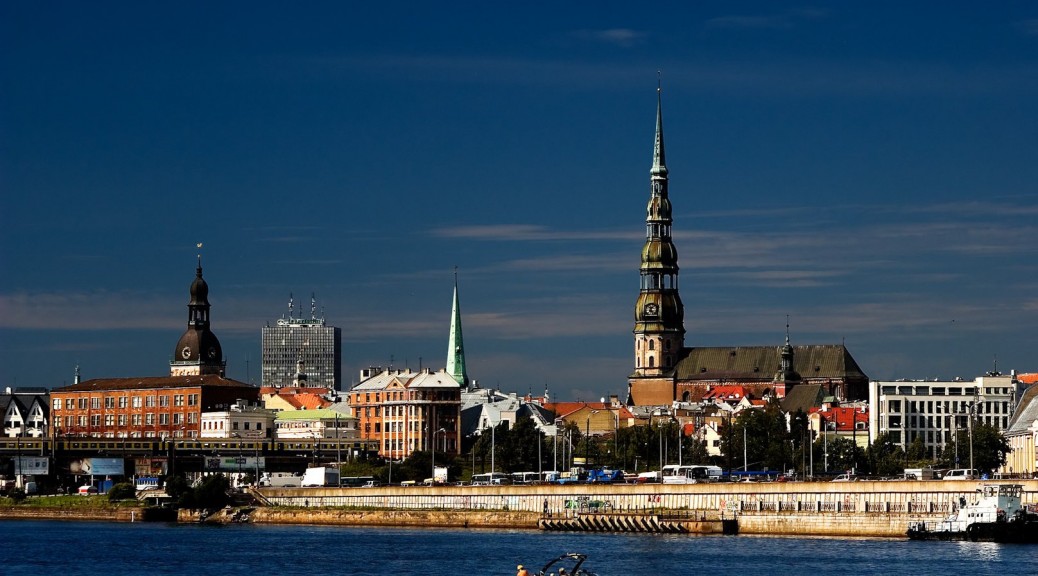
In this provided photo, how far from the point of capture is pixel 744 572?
387ft

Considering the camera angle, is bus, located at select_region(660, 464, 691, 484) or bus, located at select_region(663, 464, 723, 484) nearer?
bus, located at select_region(660, 464, 691, 484)

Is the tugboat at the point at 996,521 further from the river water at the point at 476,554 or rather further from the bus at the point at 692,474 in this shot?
the bus at the point at 692,474

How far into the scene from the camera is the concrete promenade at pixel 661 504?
144 metres

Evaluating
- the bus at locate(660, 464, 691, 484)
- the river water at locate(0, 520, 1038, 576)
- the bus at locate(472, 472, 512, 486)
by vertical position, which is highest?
the bus at locate(660, 464, 691, 484)

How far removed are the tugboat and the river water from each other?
6.93ft

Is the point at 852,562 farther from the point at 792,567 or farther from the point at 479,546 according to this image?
the point at 479,546

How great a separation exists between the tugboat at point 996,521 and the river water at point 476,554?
2.11 meters

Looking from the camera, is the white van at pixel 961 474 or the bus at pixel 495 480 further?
the bus at pixel 495 480

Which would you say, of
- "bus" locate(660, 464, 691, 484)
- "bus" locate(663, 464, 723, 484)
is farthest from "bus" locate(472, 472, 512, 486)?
"bus" locate(663, 464, 723, 484)

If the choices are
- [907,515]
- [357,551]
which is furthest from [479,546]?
[907,515]

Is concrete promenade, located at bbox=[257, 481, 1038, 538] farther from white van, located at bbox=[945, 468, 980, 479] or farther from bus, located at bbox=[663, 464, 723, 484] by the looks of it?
bus, located at bbox=[663, 464, 723, 484]

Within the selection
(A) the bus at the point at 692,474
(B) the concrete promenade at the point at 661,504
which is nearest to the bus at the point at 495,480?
(B) the concrete promenade at the point at 661,504

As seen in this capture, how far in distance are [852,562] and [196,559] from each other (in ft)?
142

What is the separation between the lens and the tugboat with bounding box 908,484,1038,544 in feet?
446
